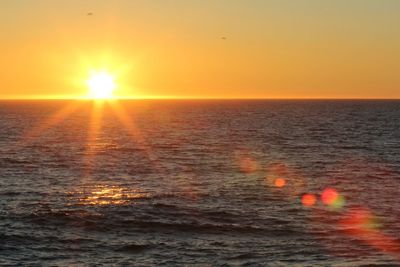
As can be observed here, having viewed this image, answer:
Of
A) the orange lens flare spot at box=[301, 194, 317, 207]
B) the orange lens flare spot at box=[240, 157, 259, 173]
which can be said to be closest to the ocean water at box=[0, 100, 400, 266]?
the orange lens flare spot at box=[301, 194, 317, 207]

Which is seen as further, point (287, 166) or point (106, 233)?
point (287, 166)

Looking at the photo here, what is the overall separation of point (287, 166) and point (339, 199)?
20.2 m

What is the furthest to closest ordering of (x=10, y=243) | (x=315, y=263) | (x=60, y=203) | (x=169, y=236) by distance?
(x=60, y=203), (x=169, y=236), (x=10, y=243), (x=315, y=263)

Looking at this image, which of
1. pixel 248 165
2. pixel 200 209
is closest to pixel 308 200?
pixel 200 209

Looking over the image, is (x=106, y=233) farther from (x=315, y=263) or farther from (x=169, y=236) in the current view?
(x=315, y=263)

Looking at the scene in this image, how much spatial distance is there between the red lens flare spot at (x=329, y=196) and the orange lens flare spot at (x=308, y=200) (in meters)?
0.62

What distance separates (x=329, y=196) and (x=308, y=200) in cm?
236

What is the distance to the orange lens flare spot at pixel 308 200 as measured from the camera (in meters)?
43.3

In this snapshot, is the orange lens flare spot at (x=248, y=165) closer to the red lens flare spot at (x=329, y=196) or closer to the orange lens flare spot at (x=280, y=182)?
the orange lens flare spot at (x=280, y=182)

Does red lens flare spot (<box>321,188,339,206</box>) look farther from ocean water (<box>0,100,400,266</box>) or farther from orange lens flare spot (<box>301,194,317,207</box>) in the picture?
orange lens flare spot (<box>301,194,317,207</box>)

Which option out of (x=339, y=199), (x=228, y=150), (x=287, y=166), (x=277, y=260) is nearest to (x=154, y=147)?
(x=228, y=150)

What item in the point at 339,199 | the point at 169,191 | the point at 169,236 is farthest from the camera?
the point at 169,191

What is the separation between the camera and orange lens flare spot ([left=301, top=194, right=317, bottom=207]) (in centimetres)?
4328

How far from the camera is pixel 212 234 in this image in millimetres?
34438
